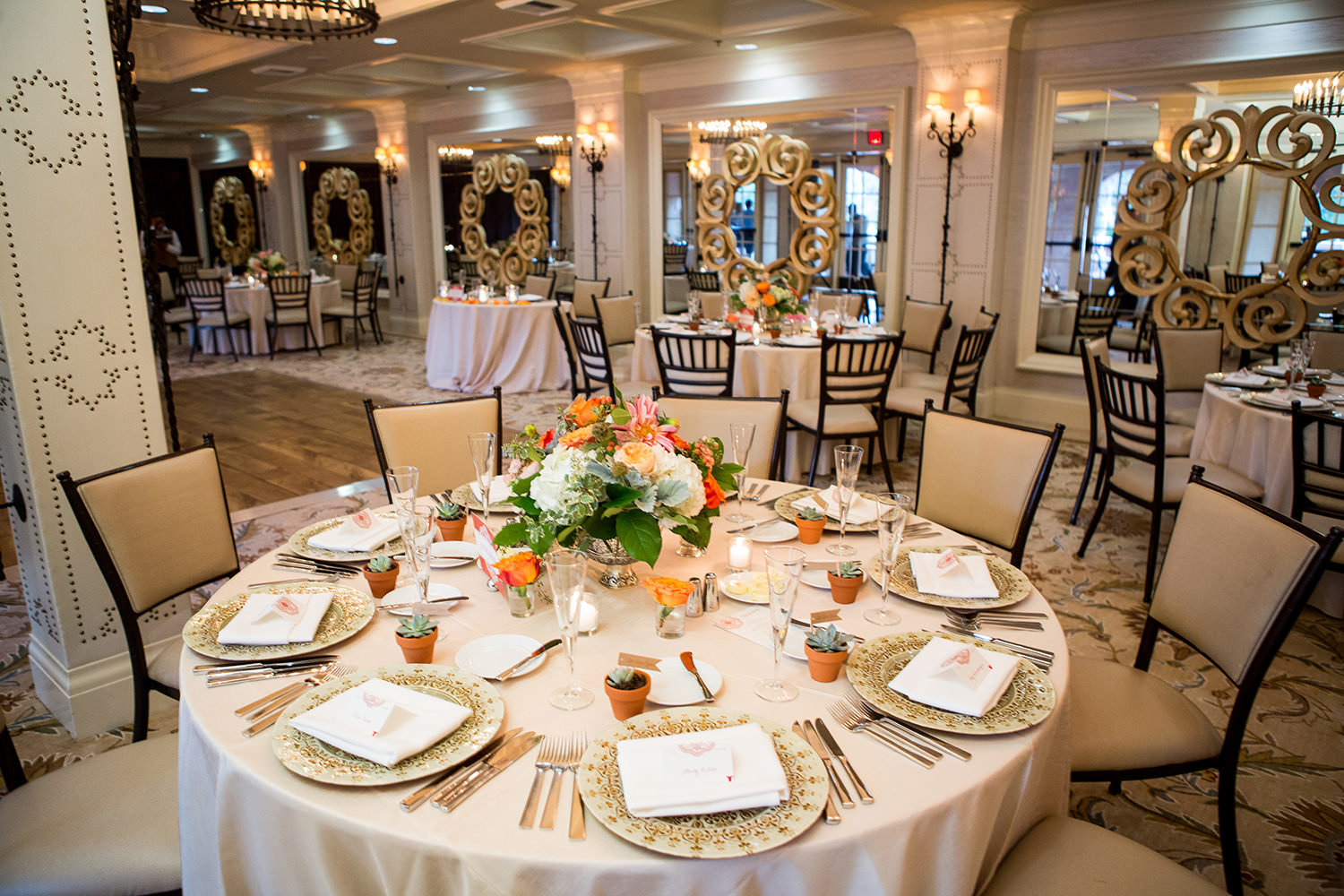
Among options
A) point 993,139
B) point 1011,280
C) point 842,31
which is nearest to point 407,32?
point 842,31

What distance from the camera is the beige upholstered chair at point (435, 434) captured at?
2.74 m

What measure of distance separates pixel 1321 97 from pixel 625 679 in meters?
5.89

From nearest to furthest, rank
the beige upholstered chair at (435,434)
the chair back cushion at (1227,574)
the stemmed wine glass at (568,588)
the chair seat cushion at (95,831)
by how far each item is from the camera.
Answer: the stemmed wine glass at (568,588)
the chair seat cushion at (95,831)
the chair back cushion at (1227,574)
the beige upholstered chair at (435,434)

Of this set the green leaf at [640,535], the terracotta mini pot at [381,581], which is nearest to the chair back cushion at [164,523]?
the terracotta mini pot at [381,581]

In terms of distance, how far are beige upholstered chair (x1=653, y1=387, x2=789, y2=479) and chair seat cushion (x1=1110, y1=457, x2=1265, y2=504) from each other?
1.79m

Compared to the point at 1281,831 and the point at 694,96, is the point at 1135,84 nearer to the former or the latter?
the point at 694,96

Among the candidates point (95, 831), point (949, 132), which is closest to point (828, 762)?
point (95, 831)

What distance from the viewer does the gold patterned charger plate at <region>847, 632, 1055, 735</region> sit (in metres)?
1.36

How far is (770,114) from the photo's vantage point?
25.3 ft

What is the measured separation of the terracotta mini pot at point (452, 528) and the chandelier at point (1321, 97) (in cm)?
566

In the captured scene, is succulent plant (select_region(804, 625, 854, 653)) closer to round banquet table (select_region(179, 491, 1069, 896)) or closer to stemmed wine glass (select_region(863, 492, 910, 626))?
round banquet table (select_region(179, 491, 1069, 896))

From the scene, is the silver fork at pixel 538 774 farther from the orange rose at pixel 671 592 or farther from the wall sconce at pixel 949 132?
the wall sconce at pixel 949 132

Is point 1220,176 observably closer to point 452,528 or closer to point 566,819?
point 452,528

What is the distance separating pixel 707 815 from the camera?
1.17 m
